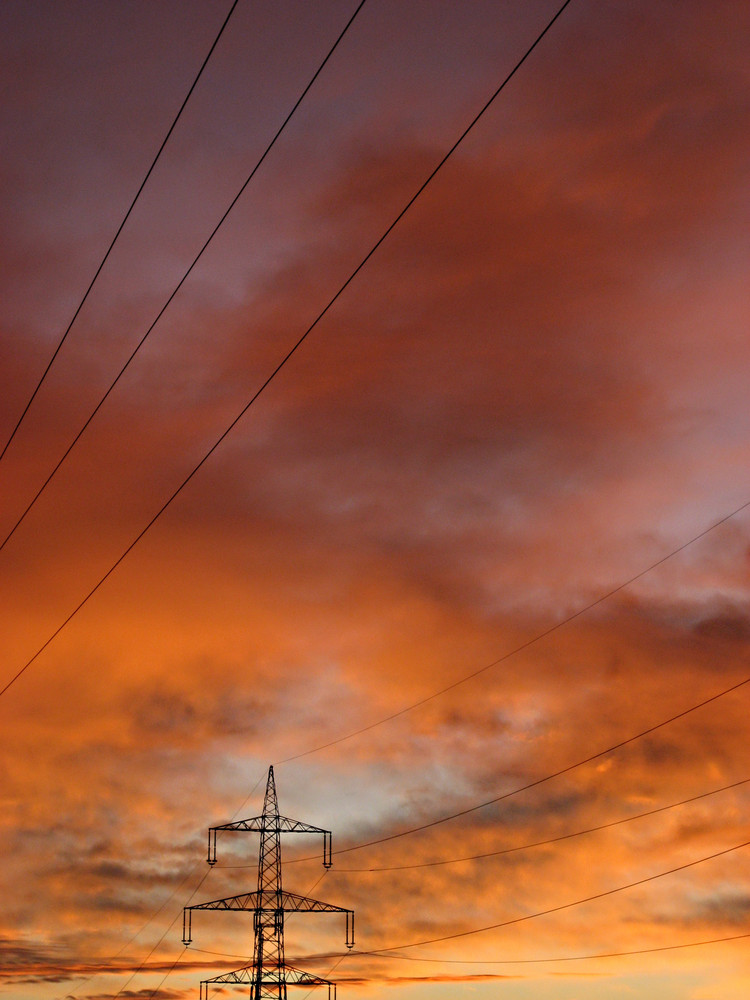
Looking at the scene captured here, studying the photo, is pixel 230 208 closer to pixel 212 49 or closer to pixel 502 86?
pixel 212 49

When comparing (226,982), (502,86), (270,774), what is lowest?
(226,982)

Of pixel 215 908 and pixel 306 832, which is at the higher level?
pixel 306 832

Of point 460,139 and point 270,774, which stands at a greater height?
point 270,774

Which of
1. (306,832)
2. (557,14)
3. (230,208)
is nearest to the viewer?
(557,14)

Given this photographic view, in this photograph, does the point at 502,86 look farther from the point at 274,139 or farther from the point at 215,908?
the point at 215,908

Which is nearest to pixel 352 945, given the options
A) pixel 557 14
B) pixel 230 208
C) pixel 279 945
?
pixel 279 945

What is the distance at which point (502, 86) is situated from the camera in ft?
59.3

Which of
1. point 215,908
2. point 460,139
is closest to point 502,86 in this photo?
point 460,139

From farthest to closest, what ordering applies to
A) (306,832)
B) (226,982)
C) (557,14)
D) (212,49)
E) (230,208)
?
(306,832) → (226,982) → (230,208) → (212,49) → (557,14)

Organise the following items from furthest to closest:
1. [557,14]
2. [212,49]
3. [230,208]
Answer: [230,208], [212,49], [557,14]

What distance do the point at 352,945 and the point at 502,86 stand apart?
196ft

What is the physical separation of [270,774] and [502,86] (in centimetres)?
5727

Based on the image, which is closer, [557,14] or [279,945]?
[557,14]

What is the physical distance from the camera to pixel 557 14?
1708 cm
